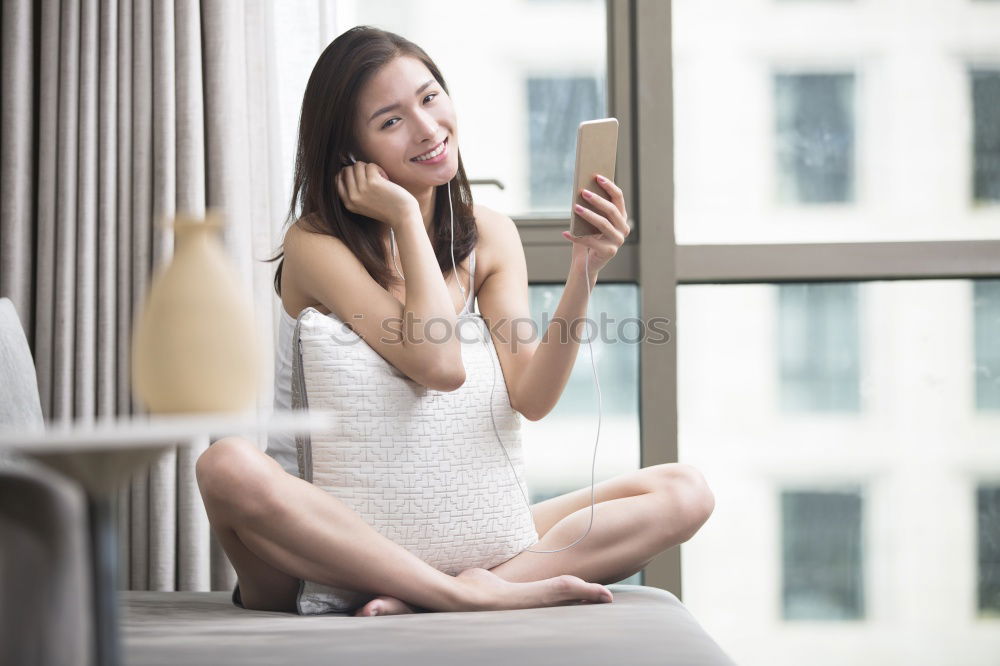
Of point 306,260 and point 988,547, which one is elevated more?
point 306,260

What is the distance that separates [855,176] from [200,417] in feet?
5.68

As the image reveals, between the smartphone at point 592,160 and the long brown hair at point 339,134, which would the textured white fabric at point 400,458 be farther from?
the smartphone at point 592,160

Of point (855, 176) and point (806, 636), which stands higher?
point (855, 176)

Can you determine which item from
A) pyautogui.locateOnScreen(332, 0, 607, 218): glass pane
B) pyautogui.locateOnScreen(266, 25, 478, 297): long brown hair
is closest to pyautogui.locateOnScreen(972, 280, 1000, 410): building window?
pyautogui.locateOnScreen(332, 0, 607, 218): glass pane

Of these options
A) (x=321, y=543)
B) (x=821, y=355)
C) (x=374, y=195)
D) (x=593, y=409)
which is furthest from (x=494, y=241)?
A: (x=821, y=355)

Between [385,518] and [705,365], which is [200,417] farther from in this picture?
[705,365]

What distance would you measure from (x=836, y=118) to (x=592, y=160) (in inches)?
35.5

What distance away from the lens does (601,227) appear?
1558 mm

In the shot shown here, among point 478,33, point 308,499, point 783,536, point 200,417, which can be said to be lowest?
point 783,536

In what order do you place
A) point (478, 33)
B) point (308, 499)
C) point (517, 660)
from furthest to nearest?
point (478, 33) → point (308, 499) → point (517, 660)

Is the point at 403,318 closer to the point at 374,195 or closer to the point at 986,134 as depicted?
the point at 374,195

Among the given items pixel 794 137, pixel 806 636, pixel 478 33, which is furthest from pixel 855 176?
pixel 806 636

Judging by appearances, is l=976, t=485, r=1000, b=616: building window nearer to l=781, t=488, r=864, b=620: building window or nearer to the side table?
l=781, t=488, r=864, b=620: building window

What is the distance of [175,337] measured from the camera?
33.8 inches
